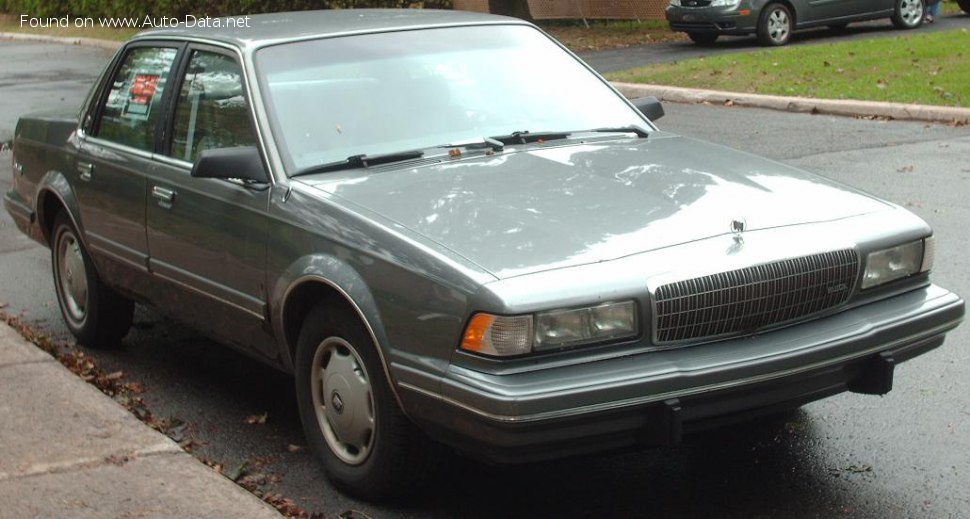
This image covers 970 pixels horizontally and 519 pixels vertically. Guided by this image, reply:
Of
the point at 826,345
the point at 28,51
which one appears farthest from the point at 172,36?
the point at 28,51

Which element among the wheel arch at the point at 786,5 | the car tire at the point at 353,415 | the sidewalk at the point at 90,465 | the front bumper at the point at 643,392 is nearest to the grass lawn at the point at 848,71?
the wheel arch at the point at 786,5

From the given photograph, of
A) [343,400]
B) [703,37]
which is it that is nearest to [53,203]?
[343,400]

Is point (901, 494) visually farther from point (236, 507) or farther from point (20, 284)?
point (20, 284)

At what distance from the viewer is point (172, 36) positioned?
618 cm

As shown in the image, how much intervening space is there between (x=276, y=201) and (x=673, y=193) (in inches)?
57.0

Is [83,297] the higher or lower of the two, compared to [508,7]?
higher

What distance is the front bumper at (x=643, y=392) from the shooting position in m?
3.91

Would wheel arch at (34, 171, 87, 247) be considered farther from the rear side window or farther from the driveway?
the driveway

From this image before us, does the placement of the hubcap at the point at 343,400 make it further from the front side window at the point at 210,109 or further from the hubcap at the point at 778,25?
the hubcap at the point at 778,25

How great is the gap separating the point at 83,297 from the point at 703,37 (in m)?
16.8

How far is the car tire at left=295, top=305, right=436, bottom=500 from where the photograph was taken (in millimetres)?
4395

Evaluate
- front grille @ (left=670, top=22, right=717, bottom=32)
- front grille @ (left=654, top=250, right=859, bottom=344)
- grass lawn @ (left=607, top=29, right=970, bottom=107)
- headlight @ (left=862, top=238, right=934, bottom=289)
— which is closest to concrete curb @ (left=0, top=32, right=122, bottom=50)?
front grille @ (left=670, top=22, right=717, bottom=32)

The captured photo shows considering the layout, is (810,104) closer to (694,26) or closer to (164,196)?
(694,26)

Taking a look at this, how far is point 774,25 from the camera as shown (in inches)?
820
